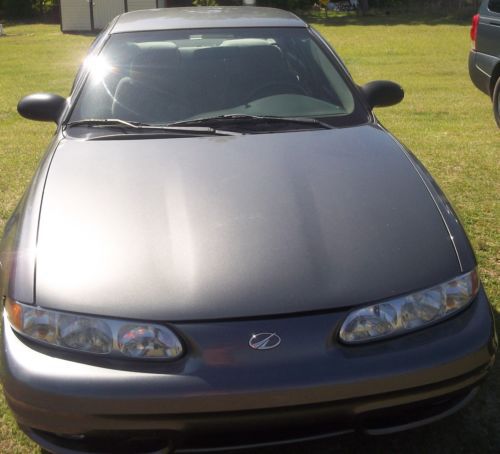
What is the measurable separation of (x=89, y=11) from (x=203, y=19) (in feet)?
97.7

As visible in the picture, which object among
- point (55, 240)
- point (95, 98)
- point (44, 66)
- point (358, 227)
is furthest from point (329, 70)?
point (44, 66)

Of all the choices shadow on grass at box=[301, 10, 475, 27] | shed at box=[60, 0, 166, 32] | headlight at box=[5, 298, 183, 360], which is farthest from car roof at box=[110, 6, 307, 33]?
shed at box=[60, 0, 166, 32]

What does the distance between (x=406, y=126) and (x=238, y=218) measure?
566 cm

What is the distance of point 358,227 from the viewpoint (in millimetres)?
2488

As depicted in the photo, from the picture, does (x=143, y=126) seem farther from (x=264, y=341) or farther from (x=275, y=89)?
(x=264, y=341)

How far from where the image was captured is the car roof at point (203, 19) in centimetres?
395

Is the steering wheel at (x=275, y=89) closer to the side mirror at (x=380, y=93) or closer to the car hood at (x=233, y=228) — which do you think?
the side mirror at (x=380, y=93)

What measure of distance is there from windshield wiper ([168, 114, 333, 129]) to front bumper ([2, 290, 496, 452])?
1.38 metres

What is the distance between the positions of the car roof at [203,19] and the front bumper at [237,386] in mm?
2292

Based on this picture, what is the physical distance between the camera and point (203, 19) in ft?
13.4

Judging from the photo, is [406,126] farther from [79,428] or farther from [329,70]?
[79,428]

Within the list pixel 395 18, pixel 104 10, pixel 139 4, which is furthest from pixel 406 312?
pixel 395 18

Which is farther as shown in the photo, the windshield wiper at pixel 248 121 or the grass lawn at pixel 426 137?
the windshield wiper at pixel 248 121

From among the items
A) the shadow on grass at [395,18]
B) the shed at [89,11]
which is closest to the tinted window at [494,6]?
the shadow on grass at [395,18]
